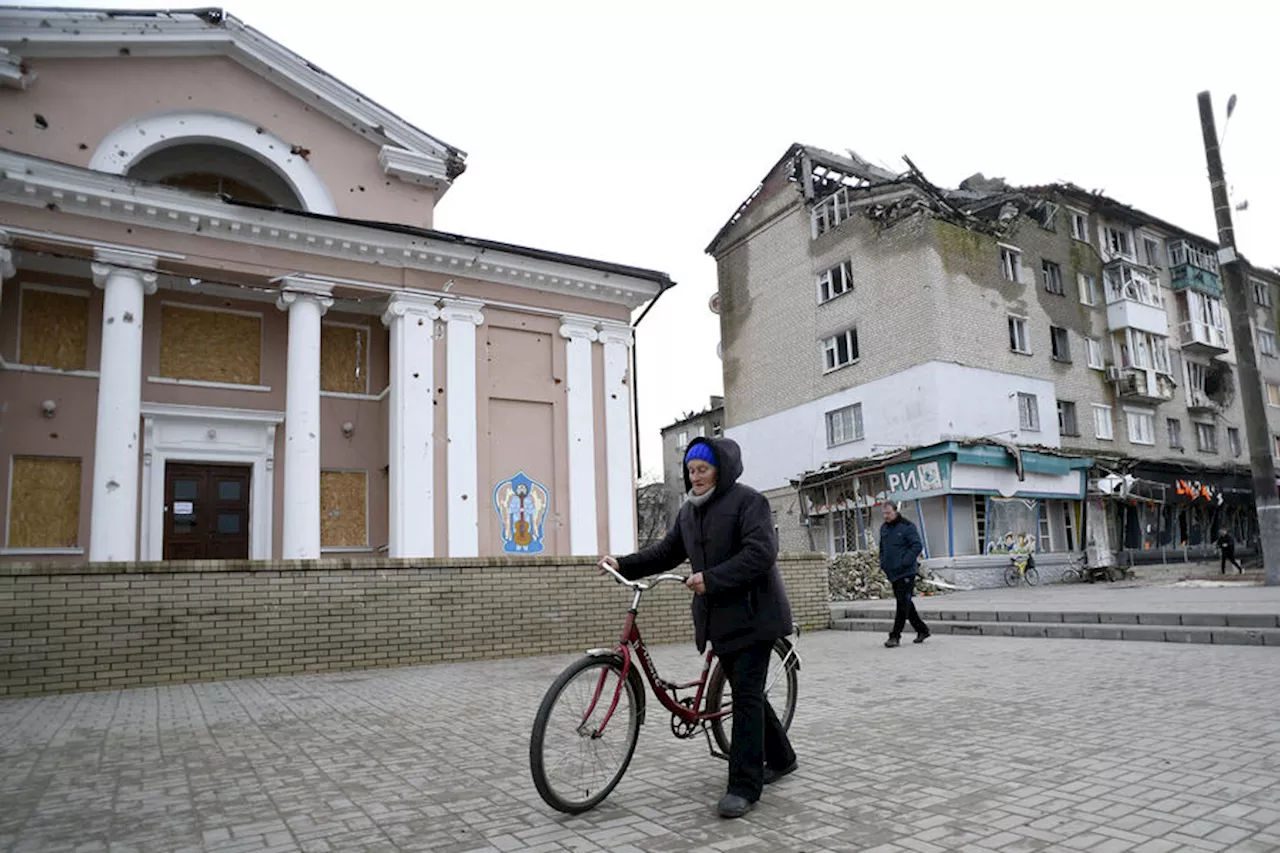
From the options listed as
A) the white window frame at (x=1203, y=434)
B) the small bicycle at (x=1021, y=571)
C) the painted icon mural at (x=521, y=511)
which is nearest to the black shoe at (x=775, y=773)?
the painted icon mural at (x=521, y=511)

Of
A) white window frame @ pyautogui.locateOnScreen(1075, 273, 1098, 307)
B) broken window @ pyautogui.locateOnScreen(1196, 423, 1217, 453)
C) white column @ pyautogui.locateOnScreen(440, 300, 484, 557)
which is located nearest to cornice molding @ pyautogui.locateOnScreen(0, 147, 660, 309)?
white column @ pyautogui.locateOnScreen(440, 300, 484, 557)

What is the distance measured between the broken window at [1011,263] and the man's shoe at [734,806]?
29499mm

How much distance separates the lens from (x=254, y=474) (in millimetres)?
15930

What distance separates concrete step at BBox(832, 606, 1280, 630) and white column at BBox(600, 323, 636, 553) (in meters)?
4.64

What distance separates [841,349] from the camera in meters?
30.8

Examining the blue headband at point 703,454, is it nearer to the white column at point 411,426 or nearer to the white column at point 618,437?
the white column at point 411,426

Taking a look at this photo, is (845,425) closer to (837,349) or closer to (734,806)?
(837,349)

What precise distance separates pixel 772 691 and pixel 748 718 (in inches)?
39.0

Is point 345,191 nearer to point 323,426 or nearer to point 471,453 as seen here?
point 323,426

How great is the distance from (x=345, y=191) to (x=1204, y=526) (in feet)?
113

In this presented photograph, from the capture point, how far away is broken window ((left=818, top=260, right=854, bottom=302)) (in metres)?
30.4

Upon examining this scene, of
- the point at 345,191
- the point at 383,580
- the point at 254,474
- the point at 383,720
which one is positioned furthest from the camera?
the point at 345,191

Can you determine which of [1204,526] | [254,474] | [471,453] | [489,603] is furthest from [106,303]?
[1204,526]

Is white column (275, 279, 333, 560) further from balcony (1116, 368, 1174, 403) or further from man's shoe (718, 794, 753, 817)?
balcony (1116, 368, 1174, 403)
